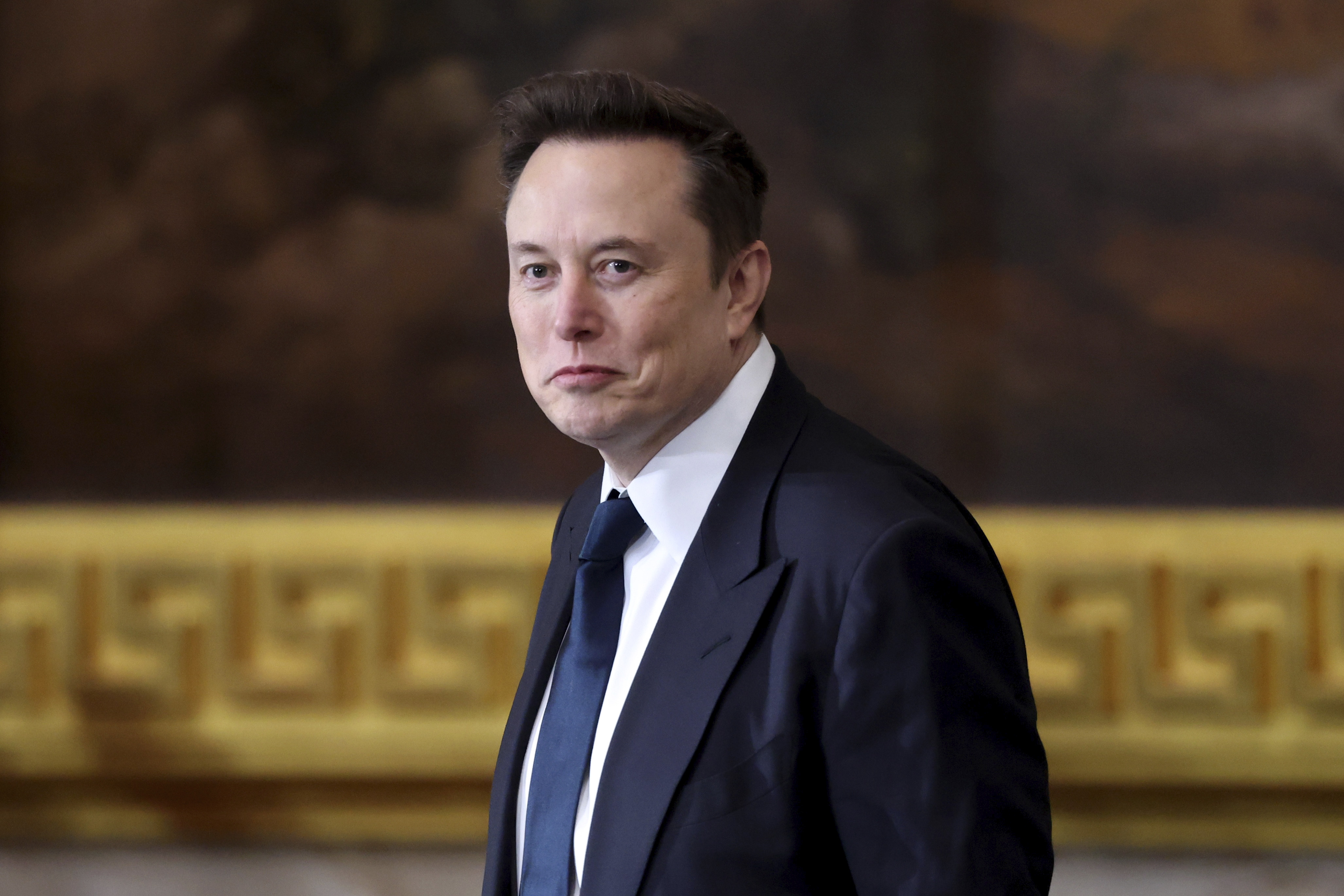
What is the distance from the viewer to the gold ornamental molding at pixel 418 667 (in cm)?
349

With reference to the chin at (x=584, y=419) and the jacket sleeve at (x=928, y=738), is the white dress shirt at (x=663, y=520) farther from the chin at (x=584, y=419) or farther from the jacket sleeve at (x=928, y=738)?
the jacket sleeve at (x=928, y=738)

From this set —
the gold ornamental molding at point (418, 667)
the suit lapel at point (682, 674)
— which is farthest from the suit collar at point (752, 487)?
the gold ornamental molding at point (418, 667)

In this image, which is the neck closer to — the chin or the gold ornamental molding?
the chin

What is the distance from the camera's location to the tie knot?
4.33 feet

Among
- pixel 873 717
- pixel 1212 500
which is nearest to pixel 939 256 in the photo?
pixel 1212 500

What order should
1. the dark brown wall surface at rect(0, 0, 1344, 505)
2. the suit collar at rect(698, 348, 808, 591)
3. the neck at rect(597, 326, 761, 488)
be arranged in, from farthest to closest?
the dark brown wall surface at rect(0, 0, 1344, 505) → the neck at rect(597, 326, 761, 488) → the suit collar at rect(698, 348, 808, 591)

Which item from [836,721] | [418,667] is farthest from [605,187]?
[418,667]

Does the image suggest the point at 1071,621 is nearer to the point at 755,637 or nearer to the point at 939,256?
the point at 939,256

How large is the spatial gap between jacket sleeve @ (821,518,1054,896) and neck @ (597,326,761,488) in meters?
0.30

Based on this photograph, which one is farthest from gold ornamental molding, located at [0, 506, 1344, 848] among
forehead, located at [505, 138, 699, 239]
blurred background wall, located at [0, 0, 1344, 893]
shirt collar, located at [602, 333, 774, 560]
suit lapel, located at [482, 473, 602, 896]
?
forehead, located at [505, 138, 699, 239]

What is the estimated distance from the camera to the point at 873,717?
104 cm

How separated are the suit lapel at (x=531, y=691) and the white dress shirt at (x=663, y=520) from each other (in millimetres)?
50

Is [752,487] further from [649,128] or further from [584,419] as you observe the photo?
[649,128]

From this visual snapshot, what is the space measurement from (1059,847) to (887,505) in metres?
2.79
